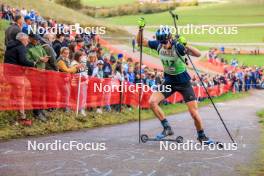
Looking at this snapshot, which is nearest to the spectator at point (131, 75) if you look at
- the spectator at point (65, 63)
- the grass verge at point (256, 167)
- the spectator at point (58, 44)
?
the spectator at point (58, 44)

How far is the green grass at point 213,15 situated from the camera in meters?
39.2

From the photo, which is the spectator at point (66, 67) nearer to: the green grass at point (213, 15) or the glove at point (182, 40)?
the glove at point (182, 40)

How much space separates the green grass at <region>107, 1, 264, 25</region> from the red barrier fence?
843 inches

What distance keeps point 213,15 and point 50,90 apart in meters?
29.7

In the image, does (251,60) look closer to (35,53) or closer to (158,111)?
(35,53)

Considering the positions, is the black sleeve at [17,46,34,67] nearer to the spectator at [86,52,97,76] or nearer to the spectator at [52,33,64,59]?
the spectator at [52,33,64,59]

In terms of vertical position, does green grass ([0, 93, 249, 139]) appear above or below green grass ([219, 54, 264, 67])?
below

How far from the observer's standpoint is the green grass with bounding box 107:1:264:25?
39.2m

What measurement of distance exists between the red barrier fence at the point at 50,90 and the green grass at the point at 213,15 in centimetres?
2142

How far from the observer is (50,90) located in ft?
46.8

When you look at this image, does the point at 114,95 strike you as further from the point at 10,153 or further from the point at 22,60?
the point at 10,153

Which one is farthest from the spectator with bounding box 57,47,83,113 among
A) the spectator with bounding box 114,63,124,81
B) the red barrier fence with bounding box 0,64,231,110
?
the spectator with bounding box 114,63,124,81

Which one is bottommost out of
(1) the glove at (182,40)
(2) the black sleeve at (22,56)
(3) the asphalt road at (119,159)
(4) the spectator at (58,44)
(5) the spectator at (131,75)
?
(3) the asphalt road at (119,159)

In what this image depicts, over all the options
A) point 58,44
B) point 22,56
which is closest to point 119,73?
point 58,44
